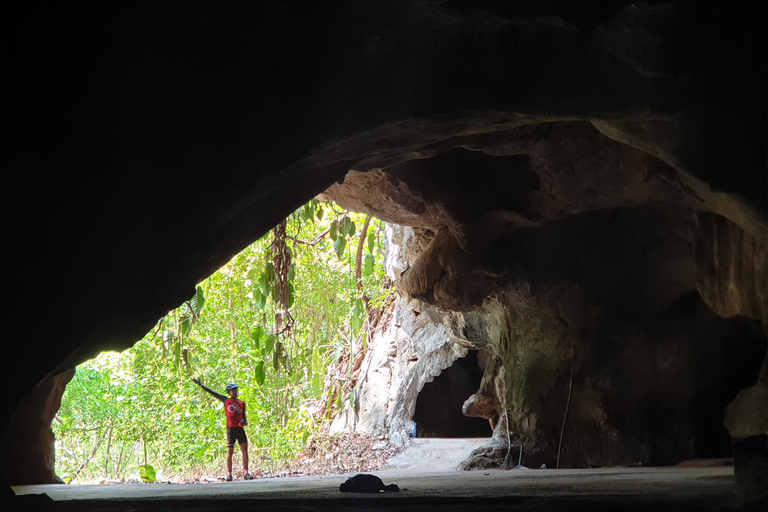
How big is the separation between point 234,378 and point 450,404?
5294 millimetres

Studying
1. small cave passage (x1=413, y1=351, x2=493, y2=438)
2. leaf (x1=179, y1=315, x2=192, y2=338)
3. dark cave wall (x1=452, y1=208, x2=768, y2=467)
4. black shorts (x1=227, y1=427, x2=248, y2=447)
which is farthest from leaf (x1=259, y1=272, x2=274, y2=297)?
small cave passage (x1=413, y1=351, x2=493, y2=438)

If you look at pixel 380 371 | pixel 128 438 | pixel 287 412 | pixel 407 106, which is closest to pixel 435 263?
pixel 407 106

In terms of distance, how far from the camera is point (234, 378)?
1638cm

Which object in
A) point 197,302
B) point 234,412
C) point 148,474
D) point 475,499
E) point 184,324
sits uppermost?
point 197,302

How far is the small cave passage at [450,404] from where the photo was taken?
1414cm

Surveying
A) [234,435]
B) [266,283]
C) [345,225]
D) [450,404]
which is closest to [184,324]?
[266,283]

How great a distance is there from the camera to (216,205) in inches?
161

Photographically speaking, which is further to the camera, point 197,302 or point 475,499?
point 197,302

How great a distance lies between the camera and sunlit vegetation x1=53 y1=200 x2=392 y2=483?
1434 centimetres

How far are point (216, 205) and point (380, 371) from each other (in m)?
10.8

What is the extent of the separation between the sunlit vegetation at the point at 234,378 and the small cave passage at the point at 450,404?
5.80 feet

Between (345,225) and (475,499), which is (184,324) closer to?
(345,225)

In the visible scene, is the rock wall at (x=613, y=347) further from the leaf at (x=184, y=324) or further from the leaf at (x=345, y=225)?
the leaf at (x=184, y=324)

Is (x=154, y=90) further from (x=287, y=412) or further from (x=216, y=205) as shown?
(x=287, y=412)
